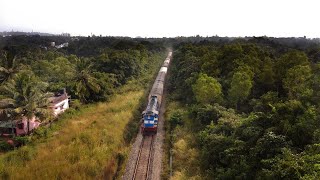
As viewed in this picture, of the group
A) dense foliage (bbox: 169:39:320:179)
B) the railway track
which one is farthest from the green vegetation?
dense foliage (bbox: 169:39:320:179)

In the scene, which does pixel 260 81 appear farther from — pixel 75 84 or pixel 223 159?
pixel 75 84

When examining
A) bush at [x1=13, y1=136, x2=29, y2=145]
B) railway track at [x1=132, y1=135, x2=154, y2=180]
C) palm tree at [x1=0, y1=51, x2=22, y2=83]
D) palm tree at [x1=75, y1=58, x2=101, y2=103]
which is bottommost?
railway track at [x1=132, y1=135, x2=154, y2=180]

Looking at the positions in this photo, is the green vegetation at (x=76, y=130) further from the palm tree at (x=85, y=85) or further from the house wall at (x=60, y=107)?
the house wall at (x=60, y=107)

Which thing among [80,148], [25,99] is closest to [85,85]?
[25,99]

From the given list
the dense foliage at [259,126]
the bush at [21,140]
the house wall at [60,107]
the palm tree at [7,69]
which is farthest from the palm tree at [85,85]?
the dense foliage at [259,126]

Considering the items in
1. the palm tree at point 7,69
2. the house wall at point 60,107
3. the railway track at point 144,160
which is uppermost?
the palm tree at point 7,69

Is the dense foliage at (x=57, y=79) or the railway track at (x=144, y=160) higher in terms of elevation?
the dense foliage at (x=57, y=79)

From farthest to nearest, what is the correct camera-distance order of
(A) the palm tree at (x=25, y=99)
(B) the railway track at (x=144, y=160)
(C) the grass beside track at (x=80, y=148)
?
(A) the palm tree at (x=25, y=99)
(B) the railway track at (x=144, y=160)
(C) the grass beside track at (x=80, y=148)

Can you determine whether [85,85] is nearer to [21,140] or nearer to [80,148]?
[21,140]

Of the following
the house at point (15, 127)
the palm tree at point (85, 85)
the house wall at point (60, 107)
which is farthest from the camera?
the palm tree at point (85, 85)

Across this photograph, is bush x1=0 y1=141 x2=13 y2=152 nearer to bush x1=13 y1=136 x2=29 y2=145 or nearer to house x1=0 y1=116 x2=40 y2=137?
bush x1=13 y1=136 x2=29 y2=145
